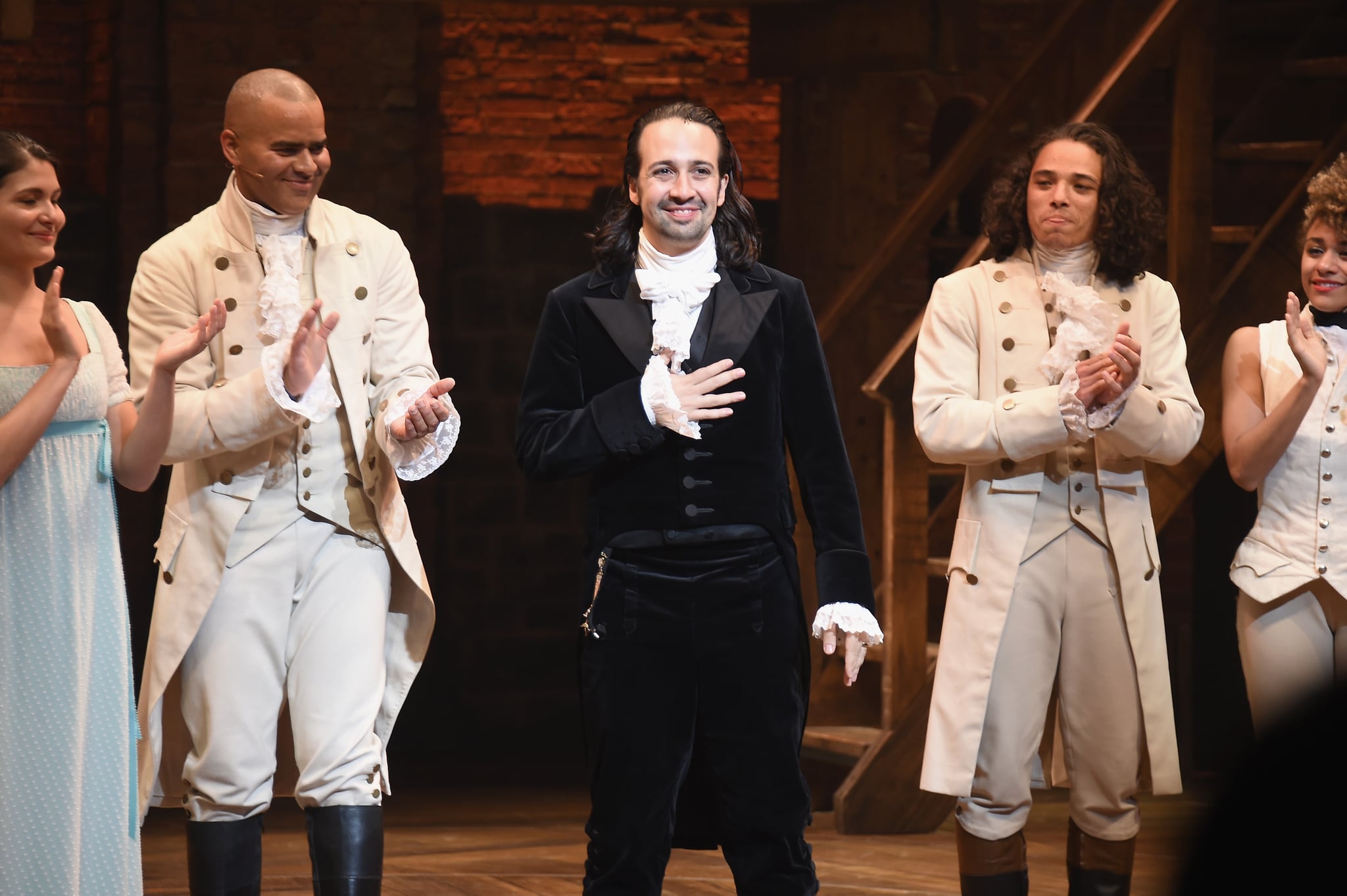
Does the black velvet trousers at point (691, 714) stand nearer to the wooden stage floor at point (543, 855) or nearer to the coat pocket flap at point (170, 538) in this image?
the coat pocket flap at point (170, 538)

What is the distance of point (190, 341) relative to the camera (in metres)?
2.88

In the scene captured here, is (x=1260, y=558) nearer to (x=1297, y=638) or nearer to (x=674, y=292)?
(x=1297, y=638)

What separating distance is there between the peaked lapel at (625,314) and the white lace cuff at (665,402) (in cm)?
11

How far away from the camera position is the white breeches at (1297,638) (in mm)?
3557

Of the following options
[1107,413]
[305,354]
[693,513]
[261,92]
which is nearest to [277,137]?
[261,92]

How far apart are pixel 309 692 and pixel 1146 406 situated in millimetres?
1725

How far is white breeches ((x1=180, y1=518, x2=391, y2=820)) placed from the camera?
9.90ft

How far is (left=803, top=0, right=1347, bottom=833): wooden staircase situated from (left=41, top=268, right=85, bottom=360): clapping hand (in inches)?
100

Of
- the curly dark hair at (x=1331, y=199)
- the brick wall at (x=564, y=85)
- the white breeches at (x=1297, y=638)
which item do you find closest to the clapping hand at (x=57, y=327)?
the white breeches at (x=1297, y=638)

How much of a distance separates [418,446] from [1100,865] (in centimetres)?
162

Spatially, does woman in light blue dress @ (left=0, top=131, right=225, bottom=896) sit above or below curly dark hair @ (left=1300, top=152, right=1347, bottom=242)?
below

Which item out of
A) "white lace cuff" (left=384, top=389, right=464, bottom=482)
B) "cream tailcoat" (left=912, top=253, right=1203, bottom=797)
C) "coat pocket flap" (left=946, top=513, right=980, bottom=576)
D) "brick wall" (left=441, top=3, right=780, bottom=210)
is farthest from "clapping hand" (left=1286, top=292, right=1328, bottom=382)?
"brick wall" (left=441, top=3, right=780, bottom=210)

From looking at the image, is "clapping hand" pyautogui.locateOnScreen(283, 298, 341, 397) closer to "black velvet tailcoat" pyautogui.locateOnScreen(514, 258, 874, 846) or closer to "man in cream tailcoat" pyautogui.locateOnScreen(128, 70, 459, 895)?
"man in cream tailcoat" pyautogui.locateOnScreen(128, 70, 459, 895)

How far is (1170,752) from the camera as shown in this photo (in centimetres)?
340
